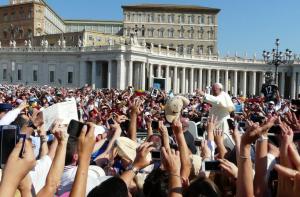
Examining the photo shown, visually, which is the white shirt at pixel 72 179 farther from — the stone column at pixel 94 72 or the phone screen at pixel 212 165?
the stone column at pixel 94 72

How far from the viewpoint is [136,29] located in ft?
356

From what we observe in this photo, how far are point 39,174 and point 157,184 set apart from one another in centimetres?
132

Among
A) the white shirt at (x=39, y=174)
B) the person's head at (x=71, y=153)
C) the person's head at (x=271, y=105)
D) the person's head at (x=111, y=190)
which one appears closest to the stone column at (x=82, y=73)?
the person's head at (x=271, y=105)

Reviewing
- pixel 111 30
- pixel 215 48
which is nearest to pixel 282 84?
pixel 215 48

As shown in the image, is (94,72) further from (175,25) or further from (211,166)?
(211,166)

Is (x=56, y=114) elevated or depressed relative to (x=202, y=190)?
elevated

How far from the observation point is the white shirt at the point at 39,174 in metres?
4.71

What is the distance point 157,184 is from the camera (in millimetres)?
4188

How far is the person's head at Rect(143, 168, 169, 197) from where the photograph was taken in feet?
13.5

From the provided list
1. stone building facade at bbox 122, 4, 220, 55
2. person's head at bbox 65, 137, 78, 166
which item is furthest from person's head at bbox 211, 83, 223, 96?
stone building facade at bbox 122, 4, 220, 55

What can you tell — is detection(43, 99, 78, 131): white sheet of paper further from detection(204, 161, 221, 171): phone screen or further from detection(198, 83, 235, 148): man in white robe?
detection(198, 83, 235, 148): man in white robe

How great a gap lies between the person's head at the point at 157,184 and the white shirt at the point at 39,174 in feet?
3.66

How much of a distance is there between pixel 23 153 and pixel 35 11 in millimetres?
102004

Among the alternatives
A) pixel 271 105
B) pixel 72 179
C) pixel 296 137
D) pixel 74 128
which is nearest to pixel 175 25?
pixel 271 105
